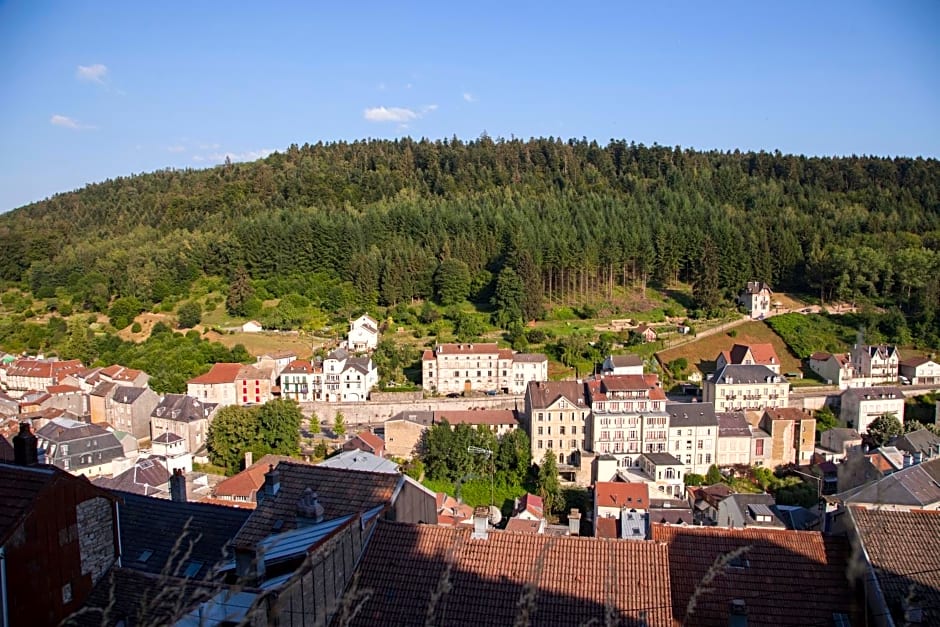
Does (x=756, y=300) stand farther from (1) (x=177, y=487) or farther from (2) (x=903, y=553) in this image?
(1) (x=177, y=487)

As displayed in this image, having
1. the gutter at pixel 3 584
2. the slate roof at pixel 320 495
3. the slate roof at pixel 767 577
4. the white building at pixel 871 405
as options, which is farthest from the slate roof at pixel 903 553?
the white building at pixel 871 405

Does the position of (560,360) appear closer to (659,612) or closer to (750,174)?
(659,612)

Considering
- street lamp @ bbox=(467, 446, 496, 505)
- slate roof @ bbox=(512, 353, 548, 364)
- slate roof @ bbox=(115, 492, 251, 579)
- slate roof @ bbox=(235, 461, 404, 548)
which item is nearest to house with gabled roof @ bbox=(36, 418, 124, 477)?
street lamp @ bbox=(467, 446, 496, 505)

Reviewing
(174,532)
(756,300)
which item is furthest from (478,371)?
(174,532)

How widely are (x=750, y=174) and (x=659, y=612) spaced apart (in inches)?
2332

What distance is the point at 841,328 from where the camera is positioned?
106 feet

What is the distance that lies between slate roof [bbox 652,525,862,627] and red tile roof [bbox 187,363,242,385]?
23.2 metres

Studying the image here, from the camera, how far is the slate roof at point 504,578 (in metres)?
5.04

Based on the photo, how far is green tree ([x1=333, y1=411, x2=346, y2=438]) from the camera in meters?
24.5

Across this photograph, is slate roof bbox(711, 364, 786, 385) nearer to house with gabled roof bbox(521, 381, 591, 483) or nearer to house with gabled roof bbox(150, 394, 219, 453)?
house with gabled roof bbox(521, 381, 591, 483)

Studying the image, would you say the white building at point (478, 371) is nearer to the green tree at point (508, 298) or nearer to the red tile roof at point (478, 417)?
the red tile roof at point (478, 417)

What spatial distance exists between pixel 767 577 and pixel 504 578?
2.18 metres

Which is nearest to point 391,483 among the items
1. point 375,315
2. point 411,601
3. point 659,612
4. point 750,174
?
point 411,601

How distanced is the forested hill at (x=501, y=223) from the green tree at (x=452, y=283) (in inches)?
36.1
